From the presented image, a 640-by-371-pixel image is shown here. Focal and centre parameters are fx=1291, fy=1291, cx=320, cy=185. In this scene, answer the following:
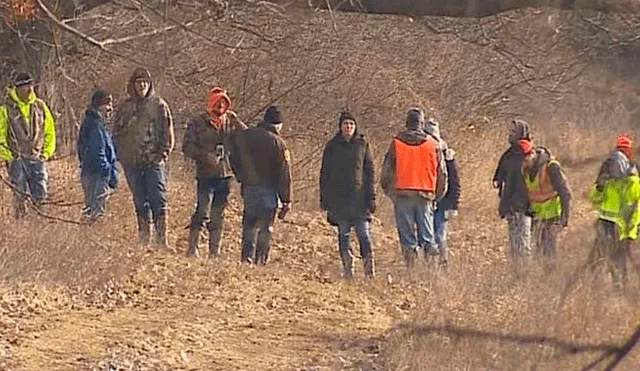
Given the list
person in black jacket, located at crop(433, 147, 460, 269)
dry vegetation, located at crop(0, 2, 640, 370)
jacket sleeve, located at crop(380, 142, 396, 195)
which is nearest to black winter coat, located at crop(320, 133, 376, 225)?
jacket sleeve, located at crop(380, 142, 396, 195)

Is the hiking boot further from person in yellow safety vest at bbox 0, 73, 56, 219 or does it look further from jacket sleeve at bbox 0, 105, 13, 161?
jacket sleeve at bbox 0, 105, 13, 161

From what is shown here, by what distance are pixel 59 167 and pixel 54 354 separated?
7.18 meters

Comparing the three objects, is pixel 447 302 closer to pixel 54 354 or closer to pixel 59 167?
pixel 54 354

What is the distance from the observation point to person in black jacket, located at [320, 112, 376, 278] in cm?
1122

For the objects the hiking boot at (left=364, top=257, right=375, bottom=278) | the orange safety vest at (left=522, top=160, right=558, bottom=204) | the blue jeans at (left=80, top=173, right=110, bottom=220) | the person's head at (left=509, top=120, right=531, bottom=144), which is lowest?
the hiking boot at (left=364, top=257, right=375, bottom=278)

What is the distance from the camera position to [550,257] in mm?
6246

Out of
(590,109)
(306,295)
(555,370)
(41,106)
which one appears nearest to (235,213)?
(41,106)

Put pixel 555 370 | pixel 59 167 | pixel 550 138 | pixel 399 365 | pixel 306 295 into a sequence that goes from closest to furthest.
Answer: pixel 555 370, pixel 550 138, pixel 399 365, pixel 306 295, pixel 59 167

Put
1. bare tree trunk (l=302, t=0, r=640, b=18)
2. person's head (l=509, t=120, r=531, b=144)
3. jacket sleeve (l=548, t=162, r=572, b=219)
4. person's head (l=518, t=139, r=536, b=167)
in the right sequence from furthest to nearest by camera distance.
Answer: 1. person's head (l=518, t=139, r=536, b=167)
2. person's head (l=509, t=120, r=531, b=144)
3. bare tree trunk (l=302, t=0, r=640, b=18)
4. jacket sleeve (l=548, t=162, r=572, b=219)

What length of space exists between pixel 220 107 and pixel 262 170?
2.54 ft

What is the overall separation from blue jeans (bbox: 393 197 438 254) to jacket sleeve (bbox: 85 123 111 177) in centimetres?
282

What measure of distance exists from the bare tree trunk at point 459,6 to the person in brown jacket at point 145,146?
1722 millimetres

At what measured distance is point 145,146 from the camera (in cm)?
1166

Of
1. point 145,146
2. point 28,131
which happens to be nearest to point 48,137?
point 28,131
